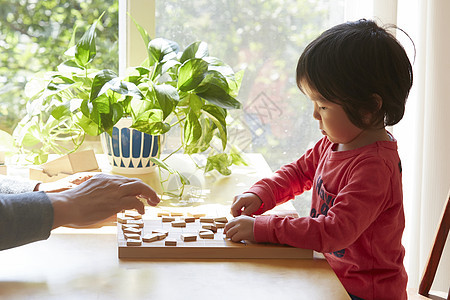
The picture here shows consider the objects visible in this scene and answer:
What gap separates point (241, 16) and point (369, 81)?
3.45 feet

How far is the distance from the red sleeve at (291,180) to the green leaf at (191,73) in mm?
348

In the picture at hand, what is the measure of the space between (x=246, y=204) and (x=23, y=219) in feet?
1.59

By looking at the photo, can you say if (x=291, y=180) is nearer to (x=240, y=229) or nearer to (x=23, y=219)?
(x=240, y=229)

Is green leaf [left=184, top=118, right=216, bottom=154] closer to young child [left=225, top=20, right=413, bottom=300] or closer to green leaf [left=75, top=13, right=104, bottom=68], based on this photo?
green leaf [left=75, top=13, right=104, bottom=68]

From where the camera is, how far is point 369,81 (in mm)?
1142

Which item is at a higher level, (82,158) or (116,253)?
(82,158)

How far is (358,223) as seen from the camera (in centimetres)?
107

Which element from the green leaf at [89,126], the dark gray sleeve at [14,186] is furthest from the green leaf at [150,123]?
the dark gray sleeve at [14,186]

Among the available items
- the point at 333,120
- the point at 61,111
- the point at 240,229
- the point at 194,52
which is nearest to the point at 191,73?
the point at 194,52

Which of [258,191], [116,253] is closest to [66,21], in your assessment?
[258,191]

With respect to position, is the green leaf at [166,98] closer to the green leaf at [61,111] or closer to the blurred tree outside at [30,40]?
the green leaf at [61,111]

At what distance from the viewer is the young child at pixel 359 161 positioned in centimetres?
108

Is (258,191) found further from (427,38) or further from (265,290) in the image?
(427,38)

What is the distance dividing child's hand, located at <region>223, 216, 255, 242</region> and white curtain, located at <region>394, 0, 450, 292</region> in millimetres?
903
